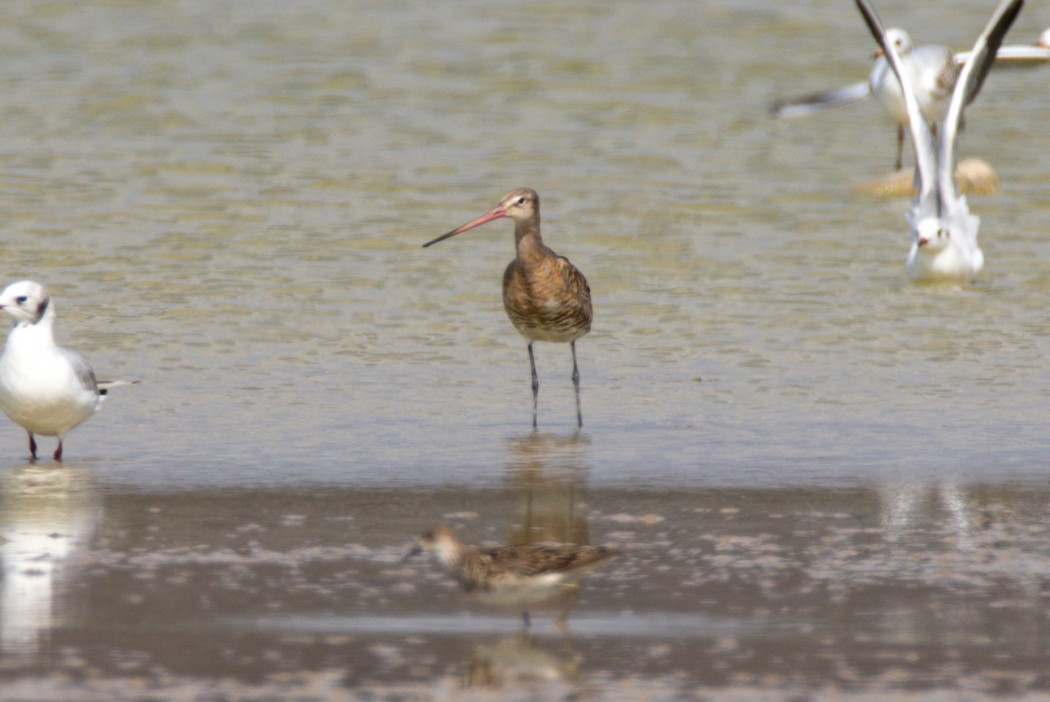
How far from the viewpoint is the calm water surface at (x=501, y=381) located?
568 cm

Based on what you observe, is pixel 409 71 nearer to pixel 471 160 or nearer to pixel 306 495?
pixel 471 160

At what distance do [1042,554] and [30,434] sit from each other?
4.47 meters

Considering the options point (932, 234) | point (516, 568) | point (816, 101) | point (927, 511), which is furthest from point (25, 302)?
point (816, 101)

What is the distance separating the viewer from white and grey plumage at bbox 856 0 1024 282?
508 inches

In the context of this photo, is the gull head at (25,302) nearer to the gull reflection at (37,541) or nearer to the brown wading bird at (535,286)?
the gull reflection at (37,541)

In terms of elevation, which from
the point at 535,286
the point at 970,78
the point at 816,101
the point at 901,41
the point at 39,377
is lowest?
the point at 39,377

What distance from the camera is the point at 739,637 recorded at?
5.70 meters

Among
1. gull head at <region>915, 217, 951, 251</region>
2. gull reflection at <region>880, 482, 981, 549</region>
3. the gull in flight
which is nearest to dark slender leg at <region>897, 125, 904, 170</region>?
the gull in flight

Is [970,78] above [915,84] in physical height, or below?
below

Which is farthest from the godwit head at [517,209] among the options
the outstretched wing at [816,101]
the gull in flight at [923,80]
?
the gull in flight at [923,80]

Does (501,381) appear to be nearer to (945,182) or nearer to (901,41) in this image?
(945,182)

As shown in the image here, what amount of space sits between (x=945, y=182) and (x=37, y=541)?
879 centimetres

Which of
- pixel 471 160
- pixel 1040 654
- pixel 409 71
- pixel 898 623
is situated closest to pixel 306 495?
pixel 898 623

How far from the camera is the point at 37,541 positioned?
6.77 metres
